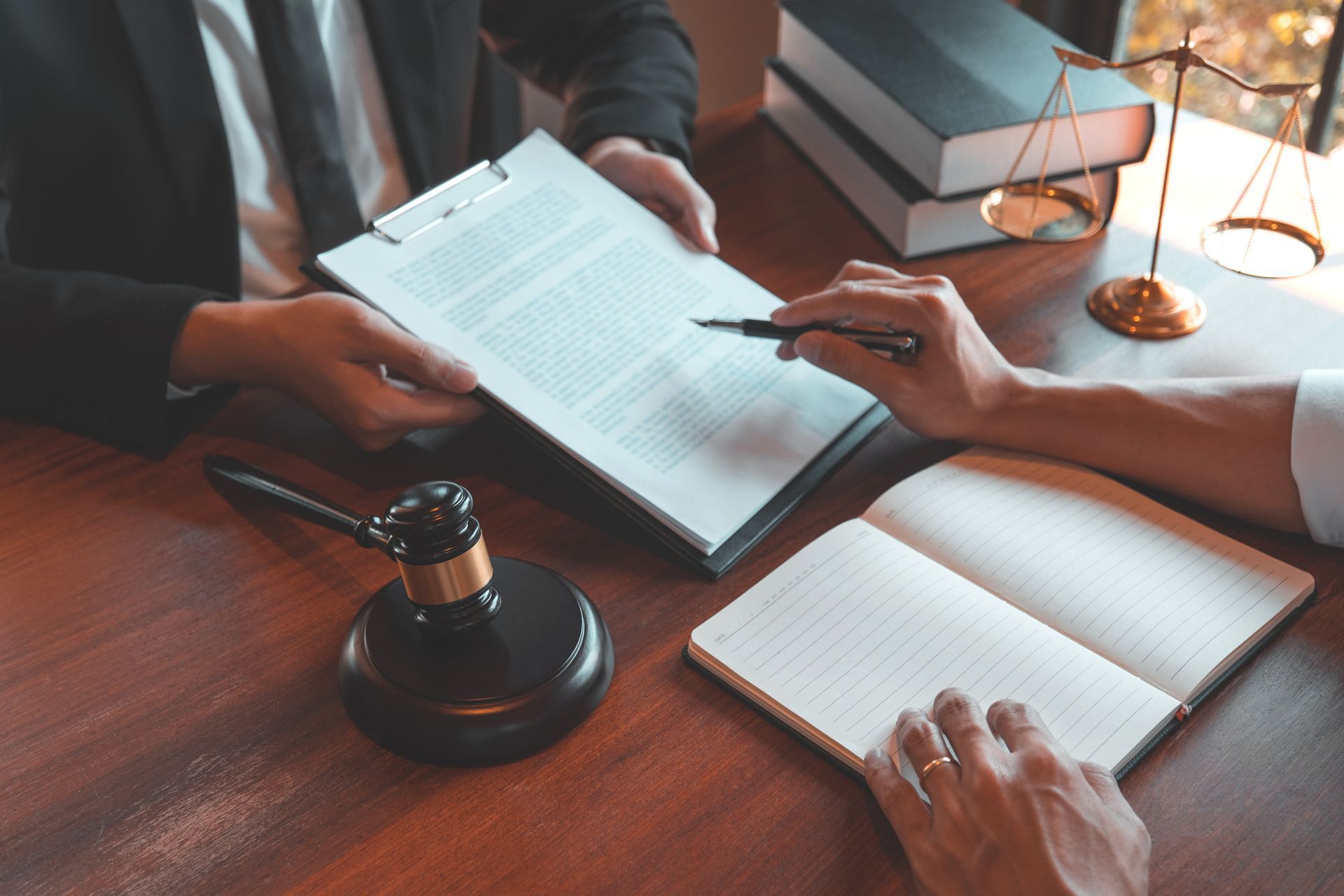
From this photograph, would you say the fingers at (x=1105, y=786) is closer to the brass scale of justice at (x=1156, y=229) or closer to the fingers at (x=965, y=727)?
the fingers at (x=965, y=727)

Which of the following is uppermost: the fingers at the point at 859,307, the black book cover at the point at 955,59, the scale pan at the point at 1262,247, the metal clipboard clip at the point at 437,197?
the black book cover at the point at 955,59

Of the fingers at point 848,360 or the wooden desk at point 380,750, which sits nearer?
the wooden desk at point 380,750

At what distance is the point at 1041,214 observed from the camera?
1.23 metres

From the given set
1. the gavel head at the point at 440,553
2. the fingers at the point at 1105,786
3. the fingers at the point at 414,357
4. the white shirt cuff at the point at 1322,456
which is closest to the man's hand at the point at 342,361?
the fingers at the point at 414,357

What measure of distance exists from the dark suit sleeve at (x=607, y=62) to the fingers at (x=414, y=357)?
60 cm

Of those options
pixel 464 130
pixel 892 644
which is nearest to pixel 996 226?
pixel 892 644

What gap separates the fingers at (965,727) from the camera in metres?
0.67

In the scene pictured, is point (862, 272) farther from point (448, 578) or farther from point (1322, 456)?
point (448, 578)

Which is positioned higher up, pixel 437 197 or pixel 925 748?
pixel 437 197

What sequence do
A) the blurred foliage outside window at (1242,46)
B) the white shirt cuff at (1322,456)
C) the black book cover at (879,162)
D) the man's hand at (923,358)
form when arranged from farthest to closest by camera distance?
the blurred foliage outside window at (1242,46) → the black book cover at (879,162) → the man's hand at (923,358) → the white shirt cuff at (1322,456)

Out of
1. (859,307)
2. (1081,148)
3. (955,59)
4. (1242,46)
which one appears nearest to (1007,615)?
(859,307)

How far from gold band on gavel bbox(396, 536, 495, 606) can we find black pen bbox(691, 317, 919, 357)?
1.31 feet

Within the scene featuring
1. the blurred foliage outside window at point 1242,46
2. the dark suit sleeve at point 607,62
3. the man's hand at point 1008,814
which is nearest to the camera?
the man's hand at point 1008,814

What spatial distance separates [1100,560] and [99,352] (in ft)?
3.12
